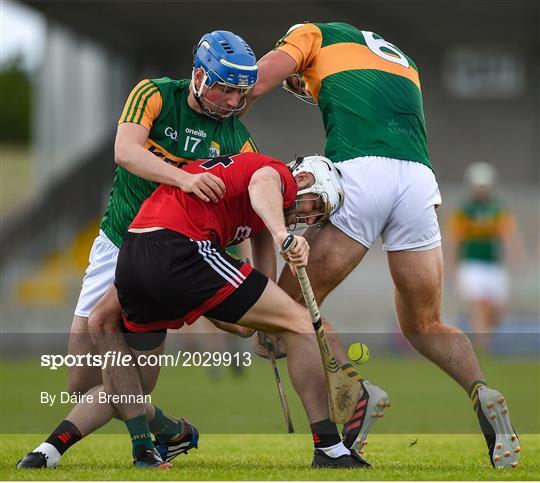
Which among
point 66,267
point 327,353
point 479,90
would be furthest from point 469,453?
point 479,90

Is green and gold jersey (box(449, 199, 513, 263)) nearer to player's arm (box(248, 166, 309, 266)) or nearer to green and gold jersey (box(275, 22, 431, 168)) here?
green and gold jersey (box(275, 22, 431, 168))

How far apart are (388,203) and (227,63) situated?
1059 mm

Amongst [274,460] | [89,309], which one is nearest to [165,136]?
[89,309]

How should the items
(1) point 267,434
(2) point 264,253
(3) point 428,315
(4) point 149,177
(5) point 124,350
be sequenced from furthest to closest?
(1) point 267,434 < (3) point 428,315 < (2) point 264,253 < (5) point 124,350 < (4) point 149,177

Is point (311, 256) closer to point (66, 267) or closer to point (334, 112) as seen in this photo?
point (334, 112)

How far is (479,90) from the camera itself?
83.0 ft

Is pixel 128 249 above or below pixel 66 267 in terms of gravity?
above

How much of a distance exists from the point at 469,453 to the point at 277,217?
2287mm

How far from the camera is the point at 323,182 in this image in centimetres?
593

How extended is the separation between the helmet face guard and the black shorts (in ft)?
2.83

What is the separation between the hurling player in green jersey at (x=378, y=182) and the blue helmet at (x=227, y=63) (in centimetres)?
16

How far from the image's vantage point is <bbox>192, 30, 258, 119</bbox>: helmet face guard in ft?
19.6

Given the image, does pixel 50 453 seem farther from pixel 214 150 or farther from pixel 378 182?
pixel 378 182

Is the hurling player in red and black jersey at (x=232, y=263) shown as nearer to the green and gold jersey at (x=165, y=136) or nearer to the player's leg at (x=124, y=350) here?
the player's leg at (x=124, y=350)
